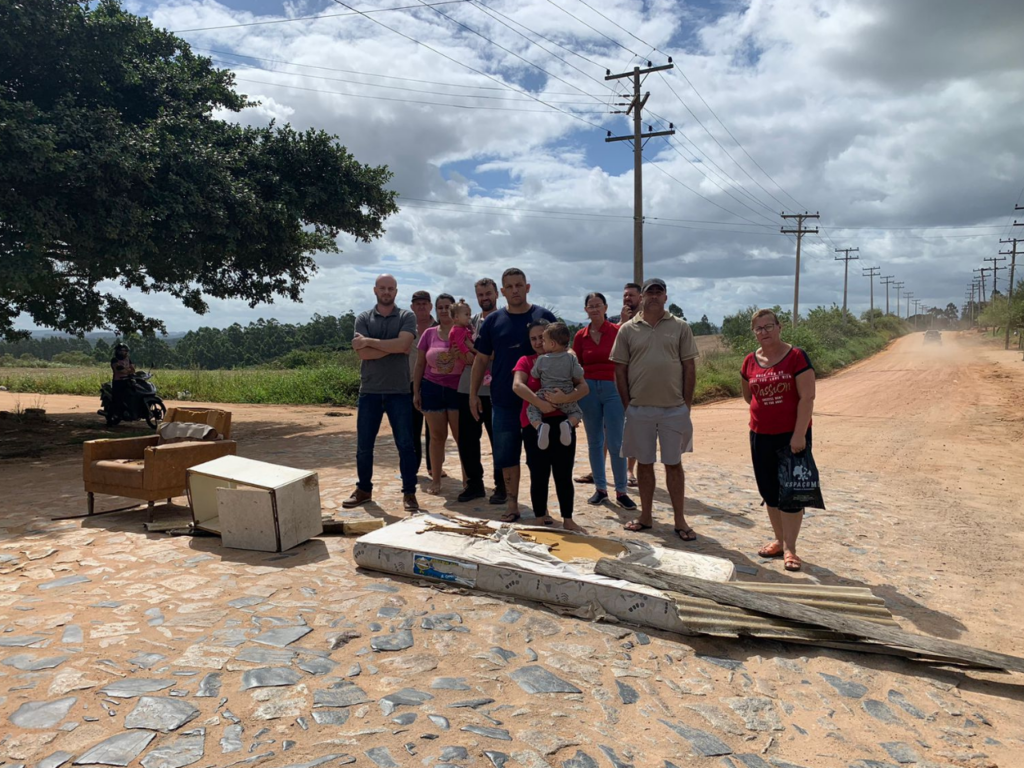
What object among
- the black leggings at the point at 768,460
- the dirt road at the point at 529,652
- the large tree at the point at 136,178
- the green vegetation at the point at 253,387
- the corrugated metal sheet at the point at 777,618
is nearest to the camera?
the dirt road at the point at 529,652

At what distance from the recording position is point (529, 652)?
142 inches

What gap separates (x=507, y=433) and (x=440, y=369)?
4.00ft

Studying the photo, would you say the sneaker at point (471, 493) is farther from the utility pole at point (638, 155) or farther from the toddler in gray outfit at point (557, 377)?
the utility pole at point (638, 155)

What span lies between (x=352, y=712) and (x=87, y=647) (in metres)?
1.54

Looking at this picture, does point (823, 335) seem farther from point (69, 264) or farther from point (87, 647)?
point (87, 647)

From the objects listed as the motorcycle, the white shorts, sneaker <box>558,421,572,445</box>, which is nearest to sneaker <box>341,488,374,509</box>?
sneaker <box>558,421,572,445</box>

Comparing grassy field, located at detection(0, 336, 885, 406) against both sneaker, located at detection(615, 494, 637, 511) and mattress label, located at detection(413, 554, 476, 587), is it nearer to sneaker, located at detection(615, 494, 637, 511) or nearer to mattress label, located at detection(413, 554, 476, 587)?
sneaker, located at detection(615, 494, 637, 511)

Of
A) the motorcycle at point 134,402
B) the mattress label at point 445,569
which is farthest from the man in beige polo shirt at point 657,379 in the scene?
the motorcycle at point 134,402

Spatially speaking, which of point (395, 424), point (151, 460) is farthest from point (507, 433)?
point (151, 460)

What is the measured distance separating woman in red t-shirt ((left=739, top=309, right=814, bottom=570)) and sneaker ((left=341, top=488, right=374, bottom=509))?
3.61 meters

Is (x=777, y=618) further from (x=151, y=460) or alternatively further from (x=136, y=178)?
(x=136, y=178)

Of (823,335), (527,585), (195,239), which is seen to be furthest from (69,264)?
(823,335)

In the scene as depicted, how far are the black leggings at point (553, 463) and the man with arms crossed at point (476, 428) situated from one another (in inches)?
35.6

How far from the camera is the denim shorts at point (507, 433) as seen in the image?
573 centimetres
